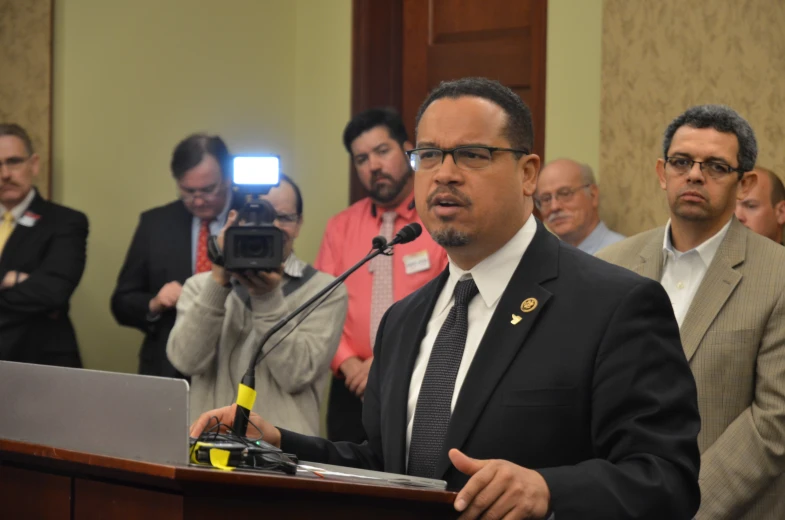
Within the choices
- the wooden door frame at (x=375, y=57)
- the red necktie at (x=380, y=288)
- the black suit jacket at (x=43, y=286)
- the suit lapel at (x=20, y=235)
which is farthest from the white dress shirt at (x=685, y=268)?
the wooden door frame at (x=375, y=57)

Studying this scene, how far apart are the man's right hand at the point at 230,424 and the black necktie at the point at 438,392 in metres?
0.24

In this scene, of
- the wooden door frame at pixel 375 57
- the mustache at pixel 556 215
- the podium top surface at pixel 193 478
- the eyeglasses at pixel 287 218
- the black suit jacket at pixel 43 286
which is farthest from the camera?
the wooden door frame at pixel 375 57

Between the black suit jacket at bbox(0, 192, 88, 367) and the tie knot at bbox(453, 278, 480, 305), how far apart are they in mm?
2710

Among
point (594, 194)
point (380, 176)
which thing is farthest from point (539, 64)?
point (380, 176)

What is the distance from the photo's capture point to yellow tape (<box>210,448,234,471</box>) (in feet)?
5.04

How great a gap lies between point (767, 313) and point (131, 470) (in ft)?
5.96

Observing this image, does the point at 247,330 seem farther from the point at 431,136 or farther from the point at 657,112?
the point at 657,112

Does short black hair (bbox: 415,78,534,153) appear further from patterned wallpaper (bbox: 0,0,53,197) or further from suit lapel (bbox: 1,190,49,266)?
patterned wallpaper (bbox: 0,0,53,197)

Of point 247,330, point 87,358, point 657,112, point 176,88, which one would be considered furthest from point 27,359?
point 657,112

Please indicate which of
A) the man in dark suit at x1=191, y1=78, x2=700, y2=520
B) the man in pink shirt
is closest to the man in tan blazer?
the man in dark suit at x1=191, y1=78, x2=700, y2=520

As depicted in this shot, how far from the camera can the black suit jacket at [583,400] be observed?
1.78 meters

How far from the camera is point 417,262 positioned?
175 inches

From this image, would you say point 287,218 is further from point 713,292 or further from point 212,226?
point 713,292

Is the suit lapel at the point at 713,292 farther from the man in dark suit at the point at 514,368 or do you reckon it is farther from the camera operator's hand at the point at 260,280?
the camera operator's hand at the point at 260,280
